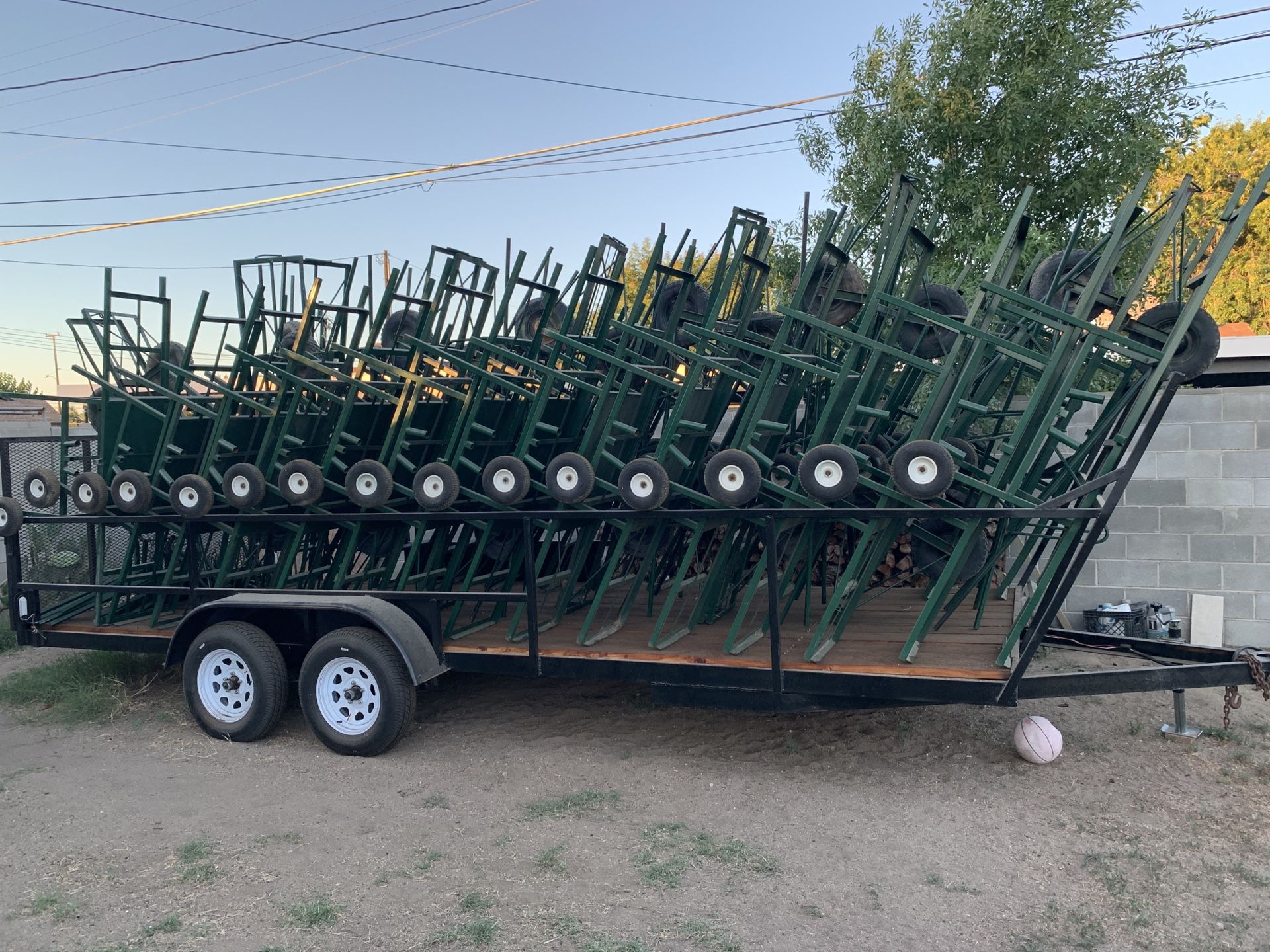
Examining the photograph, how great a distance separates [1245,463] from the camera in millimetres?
7562

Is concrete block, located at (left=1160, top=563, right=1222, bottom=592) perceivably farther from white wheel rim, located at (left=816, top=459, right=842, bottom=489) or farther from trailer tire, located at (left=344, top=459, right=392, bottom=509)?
trailer tire, located at (left=344, top=459, right=392, bottom=509)

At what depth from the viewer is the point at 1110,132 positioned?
9.21 m

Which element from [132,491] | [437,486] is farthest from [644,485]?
[132,491]

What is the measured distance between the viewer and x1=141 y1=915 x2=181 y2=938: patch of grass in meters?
3.76

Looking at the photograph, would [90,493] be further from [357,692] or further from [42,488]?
[357,692]

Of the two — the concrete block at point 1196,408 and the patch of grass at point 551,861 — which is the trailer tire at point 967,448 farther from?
the patch of grass at point 551,861

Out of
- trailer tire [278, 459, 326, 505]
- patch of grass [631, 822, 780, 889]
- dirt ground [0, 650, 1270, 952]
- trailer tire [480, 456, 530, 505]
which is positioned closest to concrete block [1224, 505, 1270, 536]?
dirt ground [0, 650, 1270, 952]

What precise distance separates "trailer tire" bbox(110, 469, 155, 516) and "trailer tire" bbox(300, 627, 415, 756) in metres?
1.46

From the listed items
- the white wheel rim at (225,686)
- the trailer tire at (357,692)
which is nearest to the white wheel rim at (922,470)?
the trailer tire at (357,692)

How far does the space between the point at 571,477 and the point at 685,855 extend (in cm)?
193

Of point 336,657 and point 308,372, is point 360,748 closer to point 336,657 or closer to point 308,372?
point 336,657

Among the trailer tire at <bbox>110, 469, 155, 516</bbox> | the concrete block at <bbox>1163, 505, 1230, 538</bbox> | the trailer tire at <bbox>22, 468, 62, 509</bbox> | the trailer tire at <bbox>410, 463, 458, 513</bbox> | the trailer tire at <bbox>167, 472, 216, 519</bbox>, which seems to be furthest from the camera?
the concrete block at <bbox>1163, 505, 1230, 538</bbox>

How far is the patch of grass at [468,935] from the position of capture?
3641 millimetres

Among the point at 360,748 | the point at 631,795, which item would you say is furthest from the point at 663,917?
the point at 360,748
